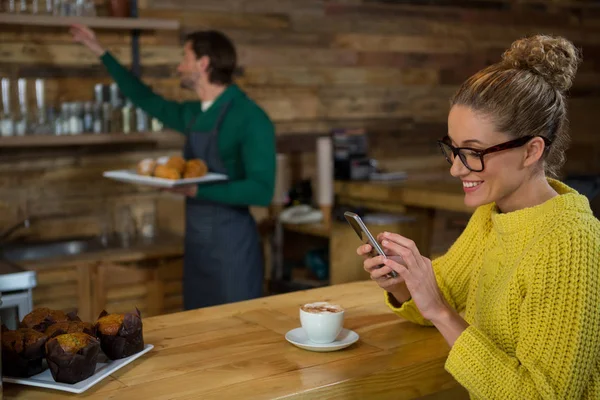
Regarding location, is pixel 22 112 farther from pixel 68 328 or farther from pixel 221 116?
pixel 68 328

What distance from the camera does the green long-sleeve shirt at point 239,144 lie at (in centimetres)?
366

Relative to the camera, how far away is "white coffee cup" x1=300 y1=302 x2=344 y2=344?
6.25ft

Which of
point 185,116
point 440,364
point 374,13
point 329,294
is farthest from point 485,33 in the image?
point 440,364

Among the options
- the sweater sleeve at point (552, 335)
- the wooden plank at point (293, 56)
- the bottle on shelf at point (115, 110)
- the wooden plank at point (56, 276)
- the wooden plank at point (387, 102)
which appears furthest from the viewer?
the wooden plank at point (387, 102)

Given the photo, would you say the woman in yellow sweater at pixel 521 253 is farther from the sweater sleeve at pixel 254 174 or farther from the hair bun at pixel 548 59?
the sweater sleeve at pixel 254 174

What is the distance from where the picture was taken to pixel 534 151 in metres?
1.83

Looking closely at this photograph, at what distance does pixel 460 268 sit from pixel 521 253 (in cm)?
34

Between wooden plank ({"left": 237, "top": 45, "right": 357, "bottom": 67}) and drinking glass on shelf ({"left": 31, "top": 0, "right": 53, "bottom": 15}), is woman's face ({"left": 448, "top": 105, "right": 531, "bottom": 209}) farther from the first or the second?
wooden plank ({"left": 237, "top": 45, "right": 357, "bottom": 67})

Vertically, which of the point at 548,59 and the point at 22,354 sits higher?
the point at 548,59

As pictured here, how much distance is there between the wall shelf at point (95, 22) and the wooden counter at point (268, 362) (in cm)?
222

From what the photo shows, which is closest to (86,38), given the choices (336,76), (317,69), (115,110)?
(115,110)

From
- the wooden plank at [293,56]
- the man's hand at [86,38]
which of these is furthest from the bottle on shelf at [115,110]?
the wooden plank at [293,56]

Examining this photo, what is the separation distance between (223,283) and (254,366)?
200cm

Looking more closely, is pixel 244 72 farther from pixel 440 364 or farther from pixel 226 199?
pixel 440 364
